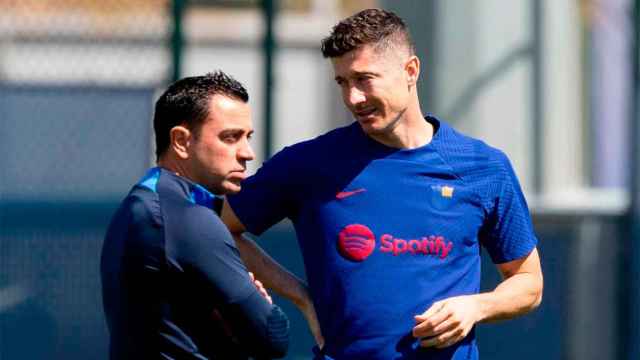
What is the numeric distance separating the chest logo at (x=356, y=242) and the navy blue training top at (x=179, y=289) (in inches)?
21.3

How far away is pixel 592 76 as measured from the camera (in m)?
6.30

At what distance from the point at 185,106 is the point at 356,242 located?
63 cm

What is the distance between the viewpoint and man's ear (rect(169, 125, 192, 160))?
9.48 ft

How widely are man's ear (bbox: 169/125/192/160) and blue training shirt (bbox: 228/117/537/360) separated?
0.56 meters

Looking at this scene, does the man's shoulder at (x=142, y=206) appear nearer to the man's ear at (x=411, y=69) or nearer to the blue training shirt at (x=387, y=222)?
the blue training shirt at (x=387, y=222)

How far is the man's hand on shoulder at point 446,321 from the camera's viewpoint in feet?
10.4

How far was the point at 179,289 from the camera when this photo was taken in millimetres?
2729

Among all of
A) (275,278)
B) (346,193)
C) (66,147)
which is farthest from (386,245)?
(66,147)

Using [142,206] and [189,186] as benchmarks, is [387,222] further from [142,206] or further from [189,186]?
[142,206]

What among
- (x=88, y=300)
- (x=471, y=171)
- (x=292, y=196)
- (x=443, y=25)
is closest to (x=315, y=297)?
(x=292, y=196)

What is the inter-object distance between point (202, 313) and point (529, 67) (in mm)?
3701

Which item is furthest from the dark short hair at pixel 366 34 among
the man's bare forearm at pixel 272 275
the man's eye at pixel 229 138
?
the man's bare forearm at pixel 272 275

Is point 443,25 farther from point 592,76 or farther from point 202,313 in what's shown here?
point 202,313

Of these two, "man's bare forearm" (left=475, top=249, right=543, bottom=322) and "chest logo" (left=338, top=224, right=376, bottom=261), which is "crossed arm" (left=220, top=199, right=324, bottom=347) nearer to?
"chest logo" (left=338, top=224, right=376, bottom=261)
